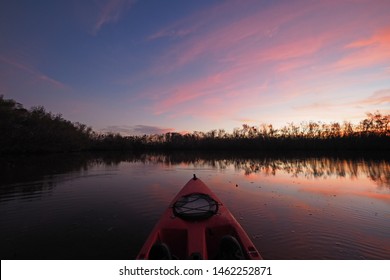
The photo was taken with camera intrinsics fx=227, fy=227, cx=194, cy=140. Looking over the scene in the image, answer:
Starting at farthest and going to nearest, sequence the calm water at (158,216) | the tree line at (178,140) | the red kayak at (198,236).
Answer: the tree line at (178,140), the calm water at (158,216), the red kayak at (198,236)

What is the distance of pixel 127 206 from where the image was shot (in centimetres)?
977

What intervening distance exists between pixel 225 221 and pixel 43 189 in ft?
39.9

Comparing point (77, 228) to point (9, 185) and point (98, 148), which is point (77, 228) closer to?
point (9, 185)

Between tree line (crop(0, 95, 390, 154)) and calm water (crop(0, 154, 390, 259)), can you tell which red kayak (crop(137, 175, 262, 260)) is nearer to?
calm water (crop(0, 154, 390, 259))

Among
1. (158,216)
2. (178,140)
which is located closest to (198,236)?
(158,216)

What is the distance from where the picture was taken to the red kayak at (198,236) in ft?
13.3

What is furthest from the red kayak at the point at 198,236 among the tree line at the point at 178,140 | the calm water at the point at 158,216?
the tree line at the point at 178,140

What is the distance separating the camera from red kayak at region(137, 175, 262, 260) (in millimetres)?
4047

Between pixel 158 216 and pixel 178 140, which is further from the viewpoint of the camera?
pixel 178 140

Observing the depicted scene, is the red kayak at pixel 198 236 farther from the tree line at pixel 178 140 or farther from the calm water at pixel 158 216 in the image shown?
the tree line at pixel 178 140

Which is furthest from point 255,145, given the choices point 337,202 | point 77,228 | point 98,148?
point 77,228

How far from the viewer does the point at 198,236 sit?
4812 millimetres

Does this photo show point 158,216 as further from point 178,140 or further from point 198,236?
point 178,140

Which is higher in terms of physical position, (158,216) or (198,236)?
(198,236)
